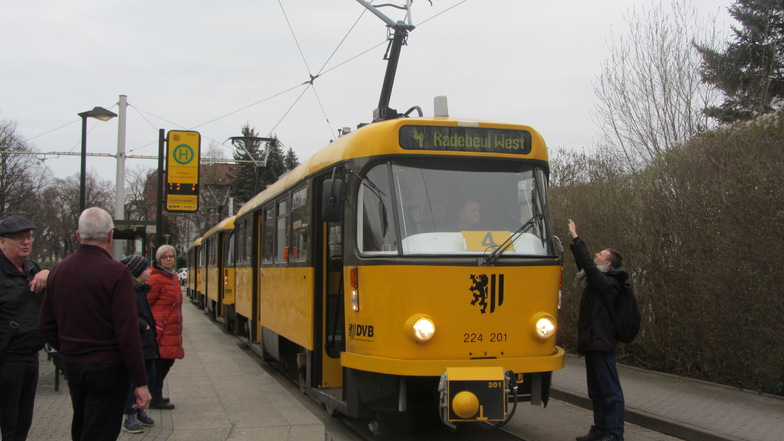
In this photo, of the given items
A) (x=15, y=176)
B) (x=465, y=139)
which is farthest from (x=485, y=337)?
(x=15, y=176)

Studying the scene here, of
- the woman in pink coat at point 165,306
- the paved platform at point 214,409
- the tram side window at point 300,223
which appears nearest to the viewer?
the paved platform at point 214,409

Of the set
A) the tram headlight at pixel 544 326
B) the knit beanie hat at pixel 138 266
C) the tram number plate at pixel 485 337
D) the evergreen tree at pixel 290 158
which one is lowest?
the tram number plate at pixel 485 337

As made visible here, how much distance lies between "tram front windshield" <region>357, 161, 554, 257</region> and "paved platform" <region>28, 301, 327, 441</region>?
2.00m

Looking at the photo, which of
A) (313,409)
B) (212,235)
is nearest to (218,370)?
(313,409)

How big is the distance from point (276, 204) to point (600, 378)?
5.44m

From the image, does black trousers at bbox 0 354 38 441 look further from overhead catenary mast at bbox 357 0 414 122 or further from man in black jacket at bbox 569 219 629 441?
overhead catenary mast at bbox 357 0 414 122

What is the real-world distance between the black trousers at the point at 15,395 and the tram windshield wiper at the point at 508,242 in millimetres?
3560

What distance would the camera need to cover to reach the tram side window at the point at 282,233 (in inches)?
373

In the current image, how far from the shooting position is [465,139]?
6.69 meters

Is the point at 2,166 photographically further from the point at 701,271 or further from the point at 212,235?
the point at 701,271

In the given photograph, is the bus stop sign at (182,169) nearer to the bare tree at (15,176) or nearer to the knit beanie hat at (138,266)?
the knit beanie hat at (138,266)

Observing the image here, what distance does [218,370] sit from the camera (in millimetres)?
11703

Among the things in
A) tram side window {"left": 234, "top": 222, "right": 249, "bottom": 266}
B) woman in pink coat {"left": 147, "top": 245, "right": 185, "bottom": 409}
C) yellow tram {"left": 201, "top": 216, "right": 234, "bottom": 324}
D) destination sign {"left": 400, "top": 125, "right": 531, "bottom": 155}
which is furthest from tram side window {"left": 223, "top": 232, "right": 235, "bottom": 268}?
destination sign {"left": 400, "top": 125, "right": 531, "bottom": 155}

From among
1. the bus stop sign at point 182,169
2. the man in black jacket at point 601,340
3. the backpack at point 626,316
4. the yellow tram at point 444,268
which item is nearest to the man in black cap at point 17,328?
the yellow tram at point 444,268
